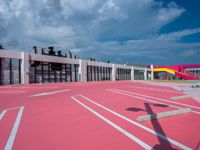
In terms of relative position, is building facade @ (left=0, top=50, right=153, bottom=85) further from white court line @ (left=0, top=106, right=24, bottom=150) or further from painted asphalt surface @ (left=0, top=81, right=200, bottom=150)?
painted asphalt surface @ (left=0, top=81, right=200, bottom=150)

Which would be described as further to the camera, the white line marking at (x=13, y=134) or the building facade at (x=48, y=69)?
the building facade at (x=48, y=69)

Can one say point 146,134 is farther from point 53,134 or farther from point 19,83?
point 19,83

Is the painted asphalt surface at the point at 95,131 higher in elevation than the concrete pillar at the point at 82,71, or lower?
lower

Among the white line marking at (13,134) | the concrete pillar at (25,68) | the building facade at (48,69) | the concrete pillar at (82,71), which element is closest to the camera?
the white line marking at (13,134)

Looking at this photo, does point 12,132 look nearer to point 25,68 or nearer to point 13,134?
point 13,134

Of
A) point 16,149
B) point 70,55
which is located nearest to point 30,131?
point 16,149

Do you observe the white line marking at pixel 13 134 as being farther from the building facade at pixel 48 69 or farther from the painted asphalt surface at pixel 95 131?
the building facade at pixel 48 69

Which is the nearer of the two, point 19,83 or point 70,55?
point 19,83

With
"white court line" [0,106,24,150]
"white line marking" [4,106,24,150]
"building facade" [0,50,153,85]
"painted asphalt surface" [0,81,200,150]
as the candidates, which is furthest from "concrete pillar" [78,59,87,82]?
"white line marking" [4,106,24,150]

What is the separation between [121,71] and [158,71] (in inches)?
765

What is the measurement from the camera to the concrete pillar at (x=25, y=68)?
20.9 m

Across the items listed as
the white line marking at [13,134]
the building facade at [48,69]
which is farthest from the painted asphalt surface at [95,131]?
the building facade at [48,69]

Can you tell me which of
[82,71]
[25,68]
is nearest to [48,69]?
[25,68]

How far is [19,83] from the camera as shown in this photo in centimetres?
2123
